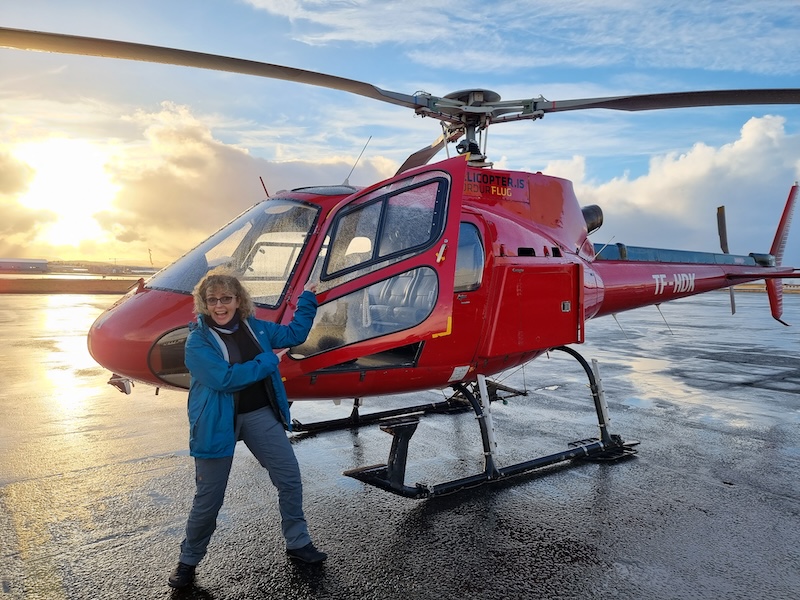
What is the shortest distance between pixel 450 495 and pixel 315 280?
7.32ft

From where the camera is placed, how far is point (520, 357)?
19.8 feet

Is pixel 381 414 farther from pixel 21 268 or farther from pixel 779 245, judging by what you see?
pixel 21 268

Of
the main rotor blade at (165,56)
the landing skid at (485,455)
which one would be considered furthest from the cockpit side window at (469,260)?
the main rotor blade at (165,56)

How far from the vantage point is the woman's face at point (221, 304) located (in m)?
3.54

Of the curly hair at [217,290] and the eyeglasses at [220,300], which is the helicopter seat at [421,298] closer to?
the curly hair at [217,290]

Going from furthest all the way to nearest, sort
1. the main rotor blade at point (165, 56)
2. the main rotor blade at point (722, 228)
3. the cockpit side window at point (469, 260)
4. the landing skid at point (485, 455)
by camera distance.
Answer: the main rotor blade at point (722, 228)
the cockpit side window at point (469, 260)
the landing skid at point (485, 455)
the main rotor blade at point (165, 56)

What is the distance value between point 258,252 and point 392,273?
4.19 ft

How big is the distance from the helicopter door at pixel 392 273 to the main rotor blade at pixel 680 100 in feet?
7.61

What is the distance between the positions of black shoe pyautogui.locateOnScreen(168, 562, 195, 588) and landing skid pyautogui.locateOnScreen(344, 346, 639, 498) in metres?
1.36

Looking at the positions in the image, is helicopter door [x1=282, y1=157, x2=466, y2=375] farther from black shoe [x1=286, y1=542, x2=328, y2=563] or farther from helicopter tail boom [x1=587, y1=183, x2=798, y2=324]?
helicopter tail boom [x1=587, y1=183, x2=798, y2=324]

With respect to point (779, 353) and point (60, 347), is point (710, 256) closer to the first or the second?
point (779, 353)

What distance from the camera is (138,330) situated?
434 cm

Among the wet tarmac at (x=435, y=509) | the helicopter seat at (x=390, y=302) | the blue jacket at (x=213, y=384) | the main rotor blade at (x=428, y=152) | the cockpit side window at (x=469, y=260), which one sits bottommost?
the wet tarmac at (x=435, y=509)

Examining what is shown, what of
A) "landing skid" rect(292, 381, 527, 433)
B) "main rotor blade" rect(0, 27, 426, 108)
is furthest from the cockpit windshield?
"landing skid" rect(292, 381, 527, 433)
